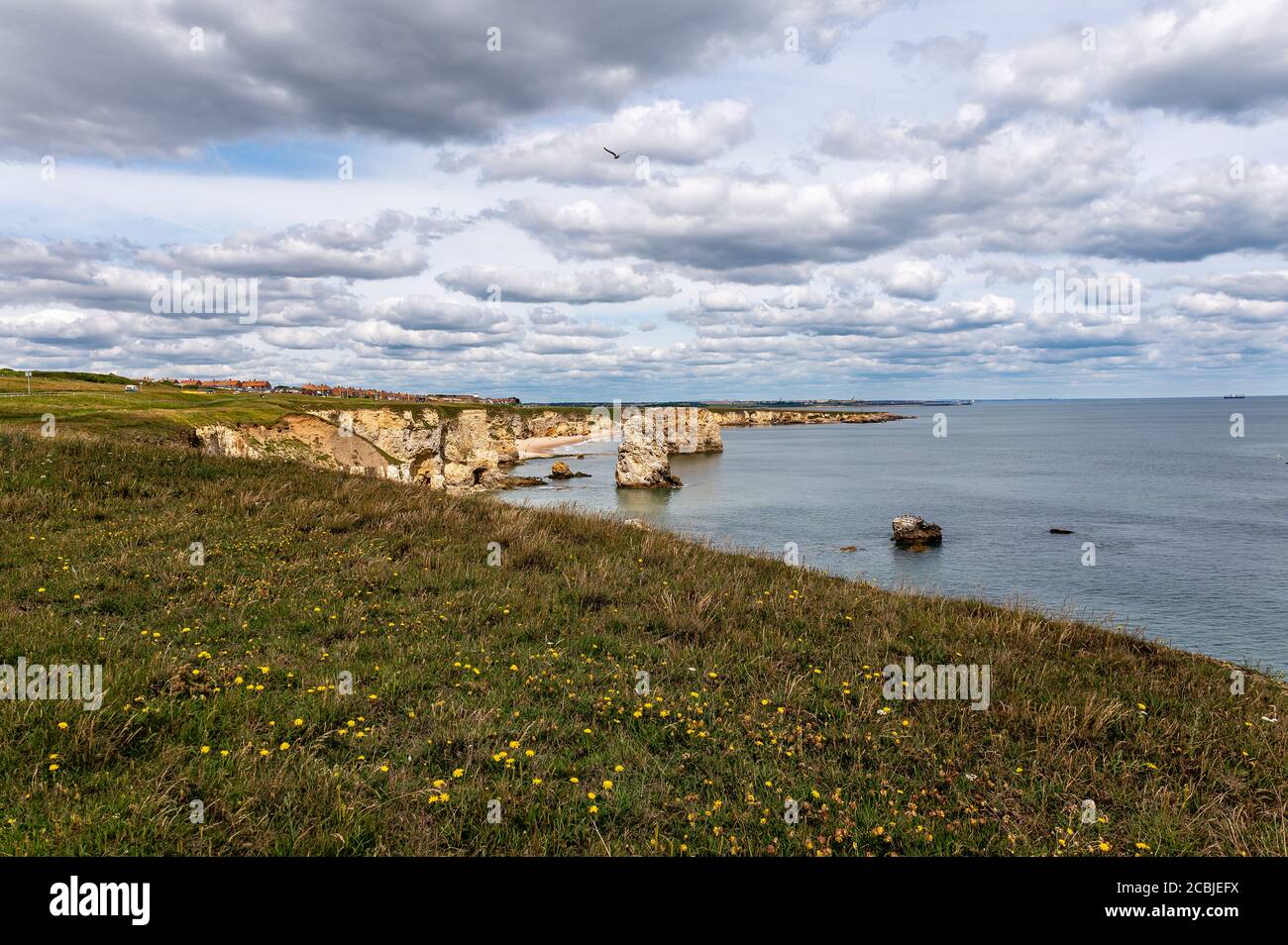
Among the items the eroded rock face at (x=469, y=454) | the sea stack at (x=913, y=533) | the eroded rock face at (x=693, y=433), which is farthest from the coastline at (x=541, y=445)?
the sea stack at (x=913, y=533)

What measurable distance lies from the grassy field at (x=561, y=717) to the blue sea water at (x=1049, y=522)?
647cm

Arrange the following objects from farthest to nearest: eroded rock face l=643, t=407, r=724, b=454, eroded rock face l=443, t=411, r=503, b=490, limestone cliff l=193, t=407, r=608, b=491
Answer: eroded rock face l=643, t=407, r=724, b=454
eroded rock face l=443, t=411, r=503, b=490
limestone cliff l=193, t=407, r=608, b=491

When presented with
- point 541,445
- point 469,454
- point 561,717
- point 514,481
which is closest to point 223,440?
point 561,717

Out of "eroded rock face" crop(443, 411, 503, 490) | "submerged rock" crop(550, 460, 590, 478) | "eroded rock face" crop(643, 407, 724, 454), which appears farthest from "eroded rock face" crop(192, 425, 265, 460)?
"eroded rock face" crop(643, 407, 724, 454)

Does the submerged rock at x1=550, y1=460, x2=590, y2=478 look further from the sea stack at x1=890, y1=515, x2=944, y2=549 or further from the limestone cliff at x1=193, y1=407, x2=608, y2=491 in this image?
the sea stack at x1=890, y1=515, x2=944, y2=549

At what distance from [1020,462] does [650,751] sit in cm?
10871

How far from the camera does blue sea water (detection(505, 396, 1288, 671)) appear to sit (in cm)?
2909

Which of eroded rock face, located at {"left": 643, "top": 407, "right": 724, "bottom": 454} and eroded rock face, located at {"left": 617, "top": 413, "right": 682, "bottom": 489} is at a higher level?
eroded rock face, located at {"left": 643, "top": 407, "right": 724, "bottom": 454}

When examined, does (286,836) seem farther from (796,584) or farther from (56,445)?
(56,445)

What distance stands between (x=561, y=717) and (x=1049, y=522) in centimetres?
5444

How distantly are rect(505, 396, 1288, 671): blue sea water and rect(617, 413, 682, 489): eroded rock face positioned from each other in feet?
11.1

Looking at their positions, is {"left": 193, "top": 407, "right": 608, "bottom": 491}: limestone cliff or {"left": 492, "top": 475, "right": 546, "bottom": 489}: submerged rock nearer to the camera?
{"left": 193, "top": 407, "right": 608, "bottom": 491}: limestone cliff

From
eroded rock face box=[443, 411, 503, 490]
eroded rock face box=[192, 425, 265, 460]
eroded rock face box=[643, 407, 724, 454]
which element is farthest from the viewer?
eroded rock face box=[643, 407, 724, 454]
